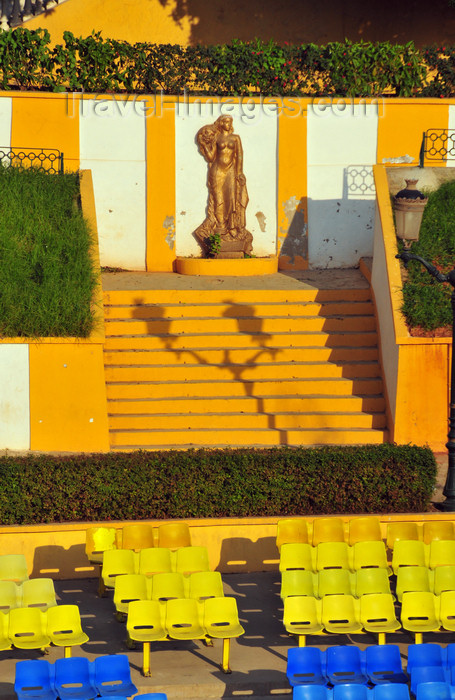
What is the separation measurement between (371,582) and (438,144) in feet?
39.1

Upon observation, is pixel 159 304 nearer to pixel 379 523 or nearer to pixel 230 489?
pixel 230 489

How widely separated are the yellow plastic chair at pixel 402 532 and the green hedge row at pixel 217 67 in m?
11.0

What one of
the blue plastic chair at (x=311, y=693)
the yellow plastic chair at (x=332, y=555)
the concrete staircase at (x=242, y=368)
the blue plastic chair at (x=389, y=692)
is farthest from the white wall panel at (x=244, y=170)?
the blue plastic chair at (x=389, y=692)

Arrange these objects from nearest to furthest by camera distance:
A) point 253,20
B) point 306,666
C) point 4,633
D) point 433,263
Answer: point 306,666, point 4,633, point 433,263, point 253,20

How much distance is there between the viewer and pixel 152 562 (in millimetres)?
12859

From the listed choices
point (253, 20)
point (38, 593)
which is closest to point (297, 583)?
point (38, 593)

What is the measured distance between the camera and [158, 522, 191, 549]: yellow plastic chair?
44.5ft

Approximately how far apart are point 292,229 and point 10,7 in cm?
782

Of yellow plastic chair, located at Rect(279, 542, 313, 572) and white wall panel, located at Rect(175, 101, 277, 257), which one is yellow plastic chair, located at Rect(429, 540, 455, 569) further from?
white wall panel, located at Rect(175, 101, 277, 257)

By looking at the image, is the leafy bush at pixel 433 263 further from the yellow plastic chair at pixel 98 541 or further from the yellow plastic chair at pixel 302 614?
the yellow plastic chair at pixel 302 614

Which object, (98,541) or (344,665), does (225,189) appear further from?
(344,665)

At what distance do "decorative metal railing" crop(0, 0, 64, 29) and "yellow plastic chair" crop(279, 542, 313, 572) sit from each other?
15.2m

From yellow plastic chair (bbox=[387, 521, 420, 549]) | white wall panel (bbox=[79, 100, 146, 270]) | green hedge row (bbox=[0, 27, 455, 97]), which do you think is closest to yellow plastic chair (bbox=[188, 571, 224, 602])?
yellow plastic chair (bbox=[387, 521, 420, 549])

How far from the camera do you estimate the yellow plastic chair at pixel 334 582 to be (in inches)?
485
